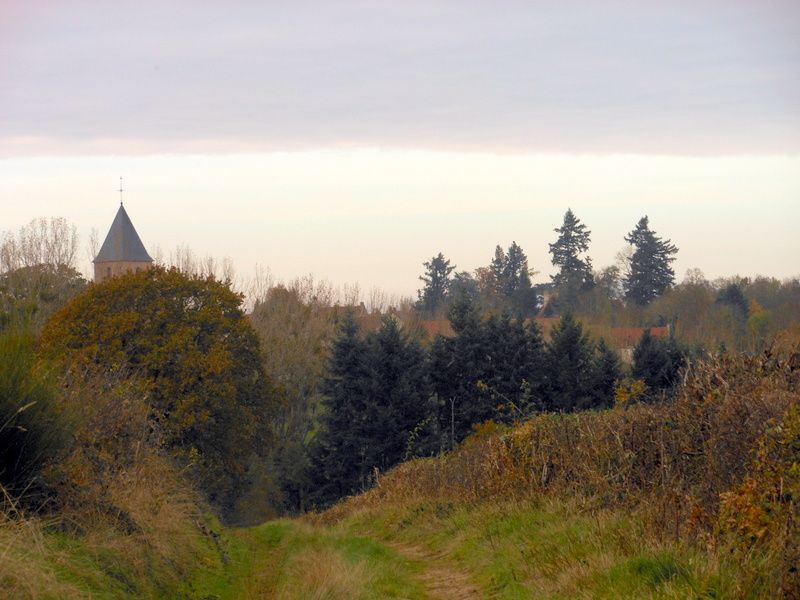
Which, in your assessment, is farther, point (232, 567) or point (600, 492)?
point (232, 567)

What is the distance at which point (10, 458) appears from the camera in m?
8.23

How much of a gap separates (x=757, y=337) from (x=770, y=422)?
168 inches

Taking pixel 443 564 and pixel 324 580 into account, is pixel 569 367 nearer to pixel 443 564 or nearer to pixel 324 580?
pixel 443 564

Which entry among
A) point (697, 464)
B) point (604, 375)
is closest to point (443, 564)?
point (697, 464)

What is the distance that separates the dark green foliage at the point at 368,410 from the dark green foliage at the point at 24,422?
31781mm

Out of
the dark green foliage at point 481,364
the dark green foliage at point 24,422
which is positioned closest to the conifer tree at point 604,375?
the dark green foliage at point 481,364

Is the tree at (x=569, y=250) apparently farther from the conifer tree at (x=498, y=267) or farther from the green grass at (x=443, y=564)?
the green grass at (x=443, y=564)

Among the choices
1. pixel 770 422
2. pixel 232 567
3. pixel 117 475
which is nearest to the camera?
pixel 770 422

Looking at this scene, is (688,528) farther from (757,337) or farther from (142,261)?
(142,261)

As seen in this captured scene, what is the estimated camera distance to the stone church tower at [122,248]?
74688 millimetres

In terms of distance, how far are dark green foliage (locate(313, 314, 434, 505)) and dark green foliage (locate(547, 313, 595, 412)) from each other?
688 cm

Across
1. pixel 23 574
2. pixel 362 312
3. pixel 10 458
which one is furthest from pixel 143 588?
pixel 362 312

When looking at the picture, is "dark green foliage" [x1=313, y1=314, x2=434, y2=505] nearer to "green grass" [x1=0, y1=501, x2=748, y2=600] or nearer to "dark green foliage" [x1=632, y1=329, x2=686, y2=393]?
"dark green foliage" [x1=632, y1=329, x2=686, y2=393]

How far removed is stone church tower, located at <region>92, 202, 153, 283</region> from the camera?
74.7 meters
